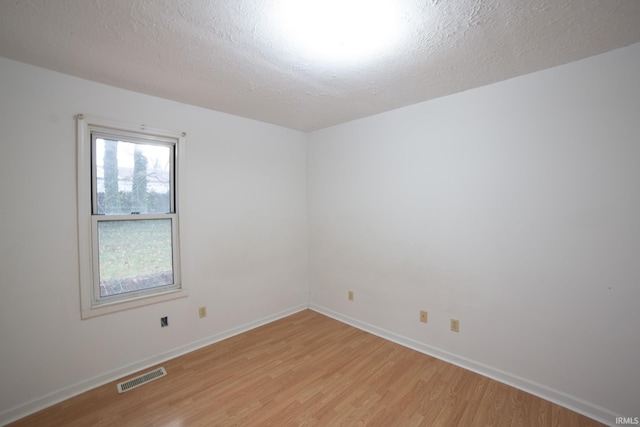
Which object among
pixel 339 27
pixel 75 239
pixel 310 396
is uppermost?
pixel 339 27

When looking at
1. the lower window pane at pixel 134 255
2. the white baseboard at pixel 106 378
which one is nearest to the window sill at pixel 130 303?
the lower window pane at pixel 134 255

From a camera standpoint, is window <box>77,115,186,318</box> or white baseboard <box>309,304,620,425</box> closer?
white baseboard <box>309,304,620,425</box>

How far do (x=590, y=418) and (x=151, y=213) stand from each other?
3.73 meters

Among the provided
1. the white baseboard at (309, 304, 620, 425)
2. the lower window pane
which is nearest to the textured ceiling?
the lower window pane

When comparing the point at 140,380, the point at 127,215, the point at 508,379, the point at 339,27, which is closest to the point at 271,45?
the point at 339,27

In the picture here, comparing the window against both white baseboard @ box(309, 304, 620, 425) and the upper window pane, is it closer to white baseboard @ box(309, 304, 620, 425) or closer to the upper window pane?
the upper window pane

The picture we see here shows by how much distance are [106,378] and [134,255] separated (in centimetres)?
100

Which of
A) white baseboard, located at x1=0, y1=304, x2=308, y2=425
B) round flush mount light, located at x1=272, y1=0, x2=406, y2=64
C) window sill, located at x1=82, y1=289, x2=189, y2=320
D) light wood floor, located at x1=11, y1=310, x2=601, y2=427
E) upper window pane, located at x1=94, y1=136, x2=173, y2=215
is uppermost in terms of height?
round flush mount light, located at x1=272, y1=0, x2=406, y2=64

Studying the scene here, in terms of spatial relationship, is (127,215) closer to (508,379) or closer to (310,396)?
(310,396)

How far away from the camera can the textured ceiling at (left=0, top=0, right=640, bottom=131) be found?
1.35 meters

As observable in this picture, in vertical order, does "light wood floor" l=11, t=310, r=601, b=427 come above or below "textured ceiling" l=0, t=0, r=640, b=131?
below

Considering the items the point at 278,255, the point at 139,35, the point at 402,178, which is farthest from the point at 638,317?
the point at 139,35

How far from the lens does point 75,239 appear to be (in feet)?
6.89

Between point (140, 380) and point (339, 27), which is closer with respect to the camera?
point (339, 27)
